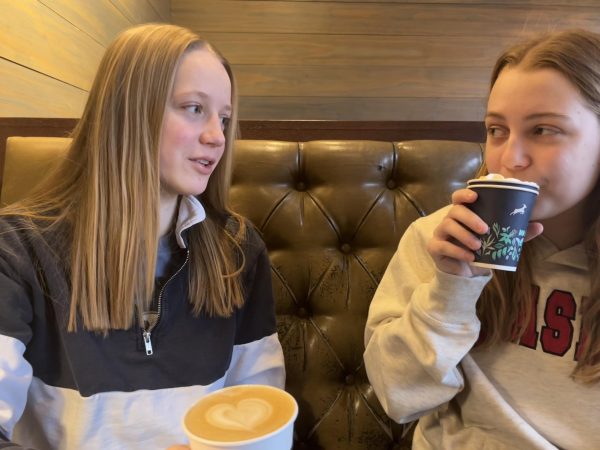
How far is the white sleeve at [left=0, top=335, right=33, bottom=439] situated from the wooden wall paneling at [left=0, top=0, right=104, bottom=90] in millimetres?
830

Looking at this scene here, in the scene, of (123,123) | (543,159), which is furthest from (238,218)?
(543,159)

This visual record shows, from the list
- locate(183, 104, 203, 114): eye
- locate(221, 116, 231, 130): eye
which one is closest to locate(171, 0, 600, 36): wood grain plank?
locate(221, 116, 231, 130): eye

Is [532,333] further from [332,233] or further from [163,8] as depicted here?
[163,8]

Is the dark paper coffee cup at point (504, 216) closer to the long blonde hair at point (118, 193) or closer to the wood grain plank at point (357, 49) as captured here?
the long blonde hair at point (118, 193)

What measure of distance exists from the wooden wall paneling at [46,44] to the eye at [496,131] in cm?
120

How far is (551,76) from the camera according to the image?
2.15 ft

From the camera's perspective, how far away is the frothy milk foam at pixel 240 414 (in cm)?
48

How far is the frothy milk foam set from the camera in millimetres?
476

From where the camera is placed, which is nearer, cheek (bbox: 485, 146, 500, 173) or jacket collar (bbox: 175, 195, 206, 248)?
cheek (bbox: 485, 146, 500, 173)

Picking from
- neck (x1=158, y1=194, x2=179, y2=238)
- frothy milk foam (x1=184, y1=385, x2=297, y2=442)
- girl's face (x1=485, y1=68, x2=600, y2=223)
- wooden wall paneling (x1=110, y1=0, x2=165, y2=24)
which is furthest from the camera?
wooden wall paneling (x1=110, y1=0, x2=165, y2=24)

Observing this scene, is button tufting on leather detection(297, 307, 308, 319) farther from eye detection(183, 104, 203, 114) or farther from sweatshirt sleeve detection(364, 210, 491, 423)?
eye detection(183, 104, 203, 114)

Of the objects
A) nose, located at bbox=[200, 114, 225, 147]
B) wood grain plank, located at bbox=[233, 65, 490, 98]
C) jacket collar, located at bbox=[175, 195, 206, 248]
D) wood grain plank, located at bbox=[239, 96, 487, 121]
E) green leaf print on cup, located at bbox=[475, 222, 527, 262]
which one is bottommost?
jacket collar, located at bbox=[175, 195, 206, 248]

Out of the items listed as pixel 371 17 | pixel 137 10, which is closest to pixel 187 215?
pixel 137 10

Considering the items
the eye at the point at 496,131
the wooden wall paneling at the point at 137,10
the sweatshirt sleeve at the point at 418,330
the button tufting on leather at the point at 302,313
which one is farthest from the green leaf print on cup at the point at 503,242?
the wooden wall paneling at the point at 137,10
